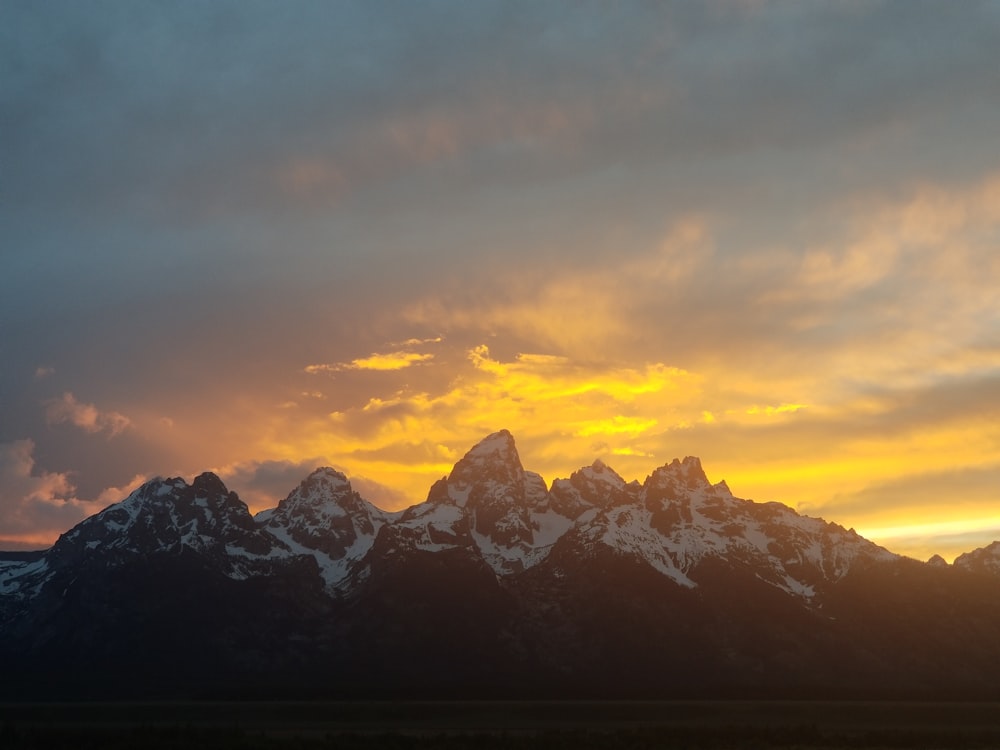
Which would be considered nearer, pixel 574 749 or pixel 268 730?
pixel 574 749

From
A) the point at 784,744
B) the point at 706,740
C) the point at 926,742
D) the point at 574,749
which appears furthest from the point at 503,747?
the point at 926,742

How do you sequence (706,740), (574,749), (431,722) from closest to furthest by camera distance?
(574,749) < (706,740) < (431,722)

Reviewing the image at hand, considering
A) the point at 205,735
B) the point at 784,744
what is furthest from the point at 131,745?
the point at 784,744

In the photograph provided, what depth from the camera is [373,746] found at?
129000 millimetres

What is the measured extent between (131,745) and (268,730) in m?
38.7

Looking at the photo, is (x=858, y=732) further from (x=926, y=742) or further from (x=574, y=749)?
(x=574, y=749)

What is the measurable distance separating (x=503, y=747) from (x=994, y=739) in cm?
7164

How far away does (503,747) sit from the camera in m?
127

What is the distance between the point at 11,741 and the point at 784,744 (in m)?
98.4

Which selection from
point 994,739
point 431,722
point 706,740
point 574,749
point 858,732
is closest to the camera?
point 574,749

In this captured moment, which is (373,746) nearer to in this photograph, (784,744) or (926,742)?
(784,744)

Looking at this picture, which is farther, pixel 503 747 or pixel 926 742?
pixel 926 742

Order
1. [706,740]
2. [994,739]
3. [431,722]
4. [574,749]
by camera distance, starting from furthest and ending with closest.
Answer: [431,722] → [994,739] → [706,740] → [574,749]

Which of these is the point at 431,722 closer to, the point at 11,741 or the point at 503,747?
the point at 503,747
